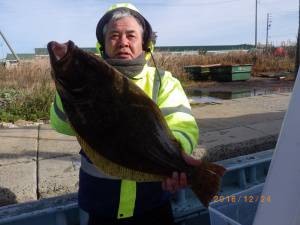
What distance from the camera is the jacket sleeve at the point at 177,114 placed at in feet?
6.95

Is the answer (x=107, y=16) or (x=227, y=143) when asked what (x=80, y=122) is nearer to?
(x=107, y=16)

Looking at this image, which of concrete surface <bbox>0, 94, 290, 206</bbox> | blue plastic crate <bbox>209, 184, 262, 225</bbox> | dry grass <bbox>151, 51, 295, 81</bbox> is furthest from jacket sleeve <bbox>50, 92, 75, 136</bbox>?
dry grass <bbox>151, 51, 295, 81</bbox>

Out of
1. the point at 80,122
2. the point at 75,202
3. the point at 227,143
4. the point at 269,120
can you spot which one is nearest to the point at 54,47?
→ the point at 80,122

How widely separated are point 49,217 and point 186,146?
70.9 inches

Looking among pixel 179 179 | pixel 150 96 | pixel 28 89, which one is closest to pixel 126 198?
pixel 179 179

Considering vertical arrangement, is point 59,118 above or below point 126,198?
above

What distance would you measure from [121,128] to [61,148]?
4255 mm

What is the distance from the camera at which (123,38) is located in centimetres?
223

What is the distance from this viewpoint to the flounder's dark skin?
5.87ft

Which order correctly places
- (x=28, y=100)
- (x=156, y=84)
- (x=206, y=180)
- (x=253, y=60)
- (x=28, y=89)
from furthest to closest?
(x=253, y=60) < (x=28, y=89) < (x=28, y=100) < (x=156, y=84) < (x=206, y=180)

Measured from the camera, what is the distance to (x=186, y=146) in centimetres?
209

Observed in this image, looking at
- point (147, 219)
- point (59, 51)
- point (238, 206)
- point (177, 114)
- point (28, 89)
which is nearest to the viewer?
point (59, 51)

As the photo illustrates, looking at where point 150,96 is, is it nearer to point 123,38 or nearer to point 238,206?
point 123,38

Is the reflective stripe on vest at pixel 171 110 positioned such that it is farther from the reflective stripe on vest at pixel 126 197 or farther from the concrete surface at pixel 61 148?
the concrete surface at pixel 61 148
